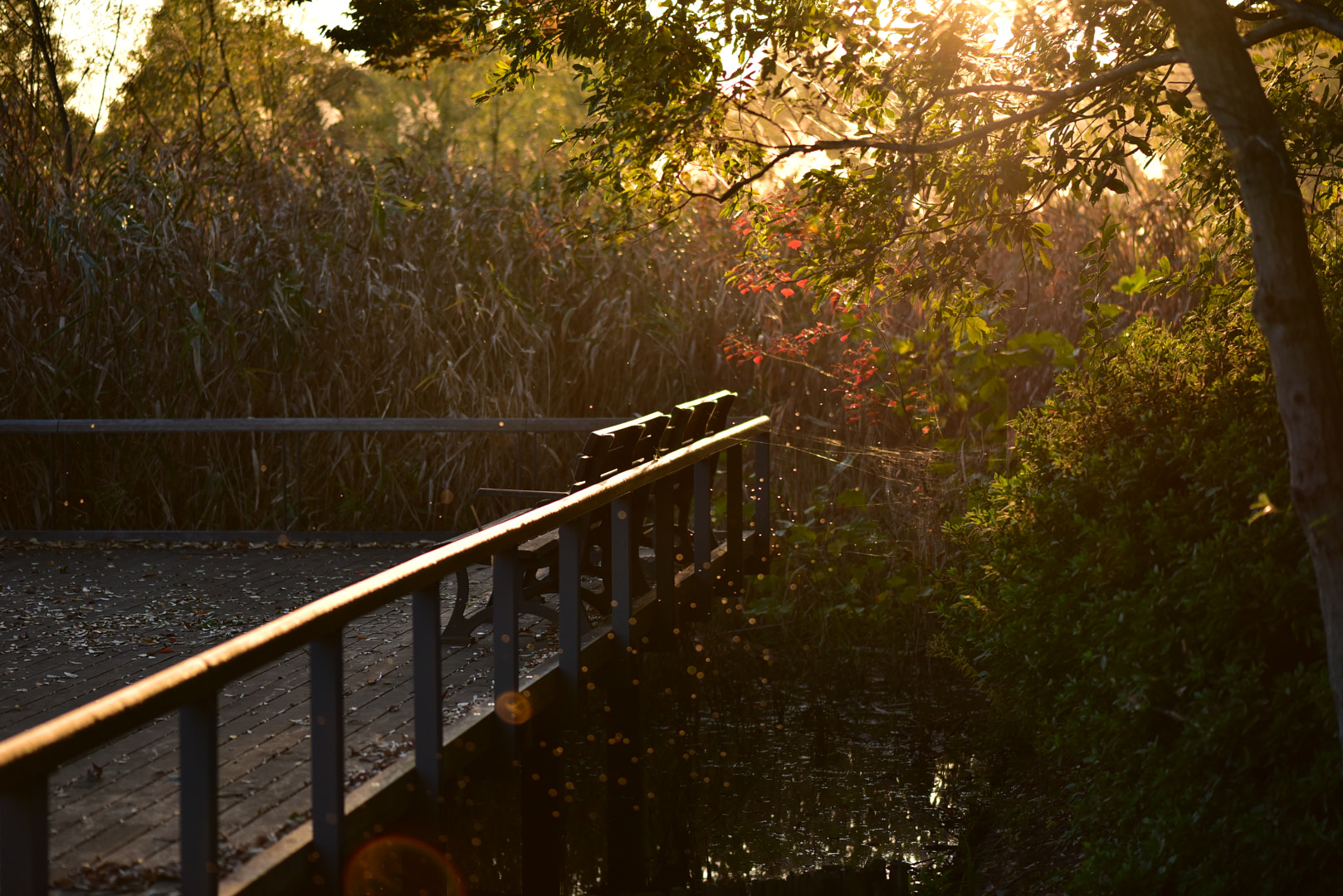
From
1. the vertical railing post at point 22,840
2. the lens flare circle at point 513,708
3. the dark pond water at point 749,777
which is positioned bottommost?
the dark pond water at point 749,777

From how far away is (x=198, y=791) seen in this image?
2.69 m

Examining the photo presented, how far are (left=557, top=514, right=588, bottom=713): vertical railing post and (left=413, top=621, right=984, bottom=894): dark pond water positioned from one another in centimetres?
23

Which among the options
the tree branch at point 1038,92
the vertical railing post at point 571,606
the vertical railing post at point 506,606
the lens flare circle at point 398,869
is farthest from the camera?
the vertical railing post at point 571,606

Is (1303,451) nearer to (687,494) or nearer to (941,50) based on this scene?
(941,50)

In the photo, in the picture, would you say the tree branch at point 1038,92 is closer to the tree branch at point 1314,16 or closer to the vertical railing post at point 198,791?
the tree branch at point 1314,16

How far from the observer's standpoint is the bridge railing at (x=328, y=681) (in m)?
2.16

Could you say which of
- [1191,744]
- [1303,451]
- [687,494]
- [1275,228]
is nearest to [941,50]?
[1275,228]

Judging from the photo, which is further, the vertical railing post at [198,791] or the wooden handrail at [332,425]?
the wooden handrail at [332,425]

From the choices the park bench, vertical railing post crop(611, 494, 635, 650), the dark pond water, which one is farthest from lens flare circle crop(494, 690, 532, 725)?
vertical railing post crop(611, 494, 635, 650)

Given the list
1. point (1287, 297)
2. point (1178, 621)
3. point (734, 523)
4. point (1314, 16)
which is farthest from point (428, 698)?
point (734, 523)

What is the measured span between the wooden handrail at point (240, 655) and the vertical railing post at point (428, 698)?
10 cm

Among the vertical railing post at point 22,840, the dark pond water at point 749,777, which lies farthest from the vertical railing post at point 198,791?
the dark pond water at point 749,777

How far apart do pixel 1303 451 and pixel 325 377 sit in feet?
28.4

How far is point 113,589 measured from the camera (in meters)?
8.22
